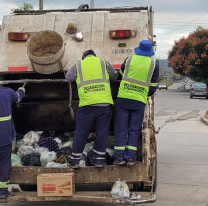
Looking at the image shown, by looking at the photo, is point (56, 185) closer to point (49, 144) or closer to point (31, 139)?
point (49, 144)

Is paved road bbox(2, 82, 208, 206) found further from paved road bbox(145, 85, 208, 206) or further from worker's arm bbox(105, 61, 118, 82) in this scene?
worker's arm bbox(105, 61, 118, 82)

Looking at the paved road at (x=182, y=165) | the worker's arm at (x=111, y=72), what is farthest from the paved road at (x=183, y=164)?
the worker's arm at (x=111, y=72)

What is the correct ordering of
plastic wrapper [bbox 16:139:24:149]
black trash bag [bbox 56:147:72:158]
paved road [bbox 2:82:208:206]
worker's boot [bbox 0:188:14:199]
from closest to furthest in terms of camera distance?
worker's boot [bbox 0:188:14:199] < black trash bag [bbox 56:147:72:158] < plastic wrapper [bbox 16:139:24:149] < paved road [bbox 2:82:208:206]

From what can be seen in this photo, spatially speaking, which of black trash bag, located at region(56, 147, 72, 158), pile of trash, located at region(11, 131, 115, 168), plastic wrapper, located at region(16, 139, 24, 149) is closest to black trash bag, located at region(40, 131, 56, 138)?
pile of trash, located at region(11, 131, 115, 168)

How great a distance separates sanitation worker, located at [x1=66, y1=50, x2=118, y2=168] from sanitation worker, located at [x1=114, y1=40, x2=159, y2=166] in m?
0.18

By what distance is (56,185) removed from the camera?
14.7ft

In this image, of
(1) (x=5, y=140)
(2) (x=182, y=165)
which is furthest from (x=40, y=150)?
(2) (x=182, y=165)

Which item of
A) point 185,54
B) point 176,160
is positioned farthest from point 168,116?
point 185,54

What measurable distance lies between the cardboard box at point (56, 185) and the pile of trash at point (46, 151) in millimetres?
325

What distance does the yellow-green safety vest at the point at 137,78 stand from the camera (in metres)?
4.82

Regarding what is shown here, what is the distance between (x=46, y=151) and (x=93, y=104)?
1148 millimetres

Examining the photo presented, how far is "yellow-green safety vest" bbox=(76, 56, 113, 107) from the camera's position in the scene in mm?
4645

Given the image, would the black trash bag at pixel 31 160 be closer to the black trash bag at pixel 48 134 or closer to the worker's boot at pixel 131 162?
the black trash bag at pixel 48 134

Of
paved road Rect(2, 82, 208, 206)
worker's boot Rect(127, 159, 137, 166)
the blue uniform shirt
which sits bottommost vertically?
paved road Rect(2, 82, 208, 206)
